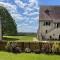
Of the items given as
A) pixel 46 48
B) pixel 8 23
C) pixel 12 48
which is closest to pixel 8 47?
pixel 12 48

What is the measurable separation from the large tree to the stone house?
8.11 metres

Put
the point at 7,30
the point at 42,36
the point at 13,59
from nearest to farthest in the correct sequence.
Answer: the point at 13,59 → the point at 42,36 → the point at 7,30

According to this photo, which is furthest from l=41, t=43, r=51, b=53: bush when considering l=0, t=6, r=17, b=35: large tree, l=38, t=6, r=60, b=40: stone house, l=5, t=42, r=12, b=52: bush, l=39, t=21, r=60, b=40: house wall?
l=0, t=6, r=17, b=35: large tree

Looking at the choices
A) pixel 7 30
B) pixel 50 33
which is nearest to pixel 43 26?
pixel 50 33

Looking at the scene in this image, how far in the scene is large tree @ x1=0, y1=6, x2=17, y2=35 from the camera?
58731 millimetres

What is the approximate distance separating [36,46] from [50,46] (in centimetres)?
118

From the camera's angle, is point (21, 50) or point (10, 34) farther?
point (10, 34)

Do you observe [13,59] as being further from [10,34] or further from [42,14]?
[10,34]

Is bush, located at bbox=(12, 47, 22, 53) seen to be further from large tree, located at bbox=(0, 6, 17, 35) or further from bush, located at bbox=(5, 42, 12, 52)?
large tree, located at bbox=(0, 6, 17, 35)

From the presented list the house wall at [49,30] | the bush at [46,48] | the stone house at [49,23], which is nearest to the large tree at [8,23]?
the house wall at [49,30]

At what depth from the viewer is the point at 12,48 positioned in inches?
925

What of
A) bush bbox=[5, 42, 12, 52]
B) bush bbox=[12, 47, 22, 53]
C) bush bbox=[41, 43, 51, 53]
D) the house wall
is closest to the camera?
bush bbox=[41, 43, 51, 53]

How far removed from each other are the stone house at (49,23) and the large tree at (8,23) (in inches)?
319

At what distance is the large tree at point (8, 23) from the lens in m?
58.7
